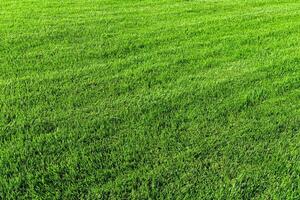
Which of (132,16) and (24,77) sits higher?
(132,16)

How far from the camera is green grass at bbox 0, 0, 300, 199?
326cm

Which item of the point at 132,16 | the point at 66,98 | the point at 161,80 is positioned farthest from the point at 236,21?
the point at 66,98

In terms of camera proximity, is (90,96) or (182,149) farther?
(90,96)

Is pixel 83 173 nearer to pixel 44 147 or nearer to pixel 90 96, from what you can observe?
pixel 44 147

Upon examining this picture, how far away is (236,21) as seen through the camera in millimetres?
7340

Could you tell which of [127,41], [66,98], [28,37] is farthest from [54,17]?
[66,98]

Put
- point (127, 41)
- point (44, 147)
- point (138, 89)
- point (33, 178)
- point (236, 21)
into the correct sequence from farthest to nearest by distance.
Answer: point (236, 21), point (127, 41), point (138, 89), point (44, 147), point (33, 178)

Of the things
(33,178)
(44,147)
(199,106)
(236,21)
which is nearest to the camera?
(33,178)

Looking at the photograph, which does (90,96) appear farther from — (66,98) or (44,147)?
(44,147)

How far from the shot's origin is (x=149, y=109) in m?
4.24

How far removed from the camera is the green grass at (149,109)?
3.26 metres

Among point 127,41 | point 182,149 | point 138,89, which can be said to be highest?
point 127,41

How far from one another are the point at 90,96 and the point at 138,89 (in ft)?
1.99

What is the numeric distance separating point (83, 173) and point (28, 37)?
378 centimetres
